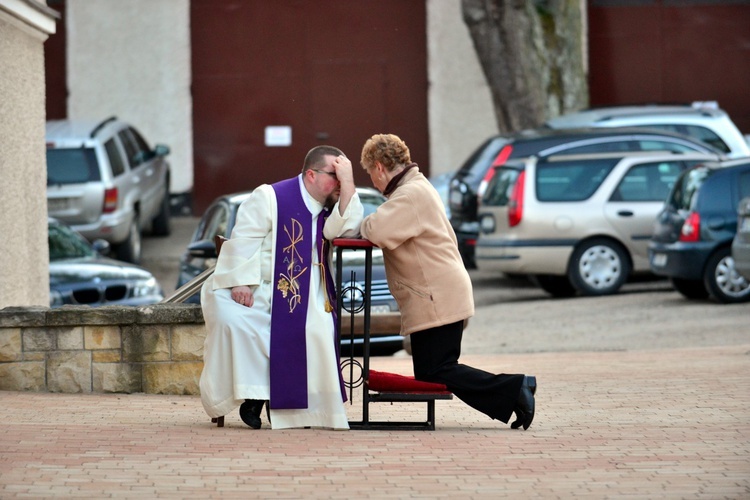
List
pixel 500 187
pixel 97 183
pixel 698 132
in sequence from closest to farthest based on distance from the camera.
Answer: pixel 500 187 → pixel 698 132 → pixel 97 183

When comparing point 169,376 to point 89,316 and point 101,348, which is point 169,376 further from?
point 89,316

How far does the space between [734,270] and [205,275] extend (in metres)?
8.24

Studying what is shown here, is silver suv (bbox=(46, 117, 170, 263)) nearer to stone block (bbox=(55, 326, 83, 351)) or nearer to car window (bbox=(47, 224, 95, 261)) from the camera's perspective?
car window (bbox=(47, 224, 95, 261))

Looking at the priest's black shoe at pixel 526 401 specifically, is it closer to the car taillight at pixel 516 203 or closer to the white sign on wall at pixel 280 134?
the car taillight at pixel 516 203

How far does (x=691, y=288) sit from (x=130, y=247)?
8324mm

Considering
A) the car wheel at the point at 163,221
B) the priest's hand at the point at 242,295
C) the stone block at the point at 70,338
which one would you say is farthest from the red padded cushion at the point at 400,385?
the car wheel at the point at 163,221

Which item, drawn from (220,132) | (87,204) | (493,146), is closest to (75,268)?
(87,204)

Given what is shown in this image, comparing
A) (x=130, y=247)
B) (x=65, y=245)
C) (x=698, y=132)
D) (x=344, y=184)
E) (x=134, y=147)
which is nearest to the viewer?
(x=344, y=184)

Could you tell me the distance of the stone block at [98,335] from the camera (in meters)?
9.72

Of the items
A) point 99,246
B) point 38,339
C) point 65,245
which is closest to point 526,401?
point 38,339

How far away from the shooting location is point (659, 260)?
17.0 metres

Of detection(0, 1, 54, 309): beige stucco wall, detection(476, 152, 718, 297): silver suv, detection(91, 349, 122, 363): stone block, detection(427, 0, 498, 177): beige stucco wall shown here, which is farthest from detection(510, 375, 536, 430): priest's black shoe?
detection(427, 0, 498, 177): beige stucco wall

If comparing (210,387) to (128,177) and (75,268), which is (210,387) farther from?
(128,177)

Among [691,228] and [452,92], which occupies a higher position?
[452,92]
